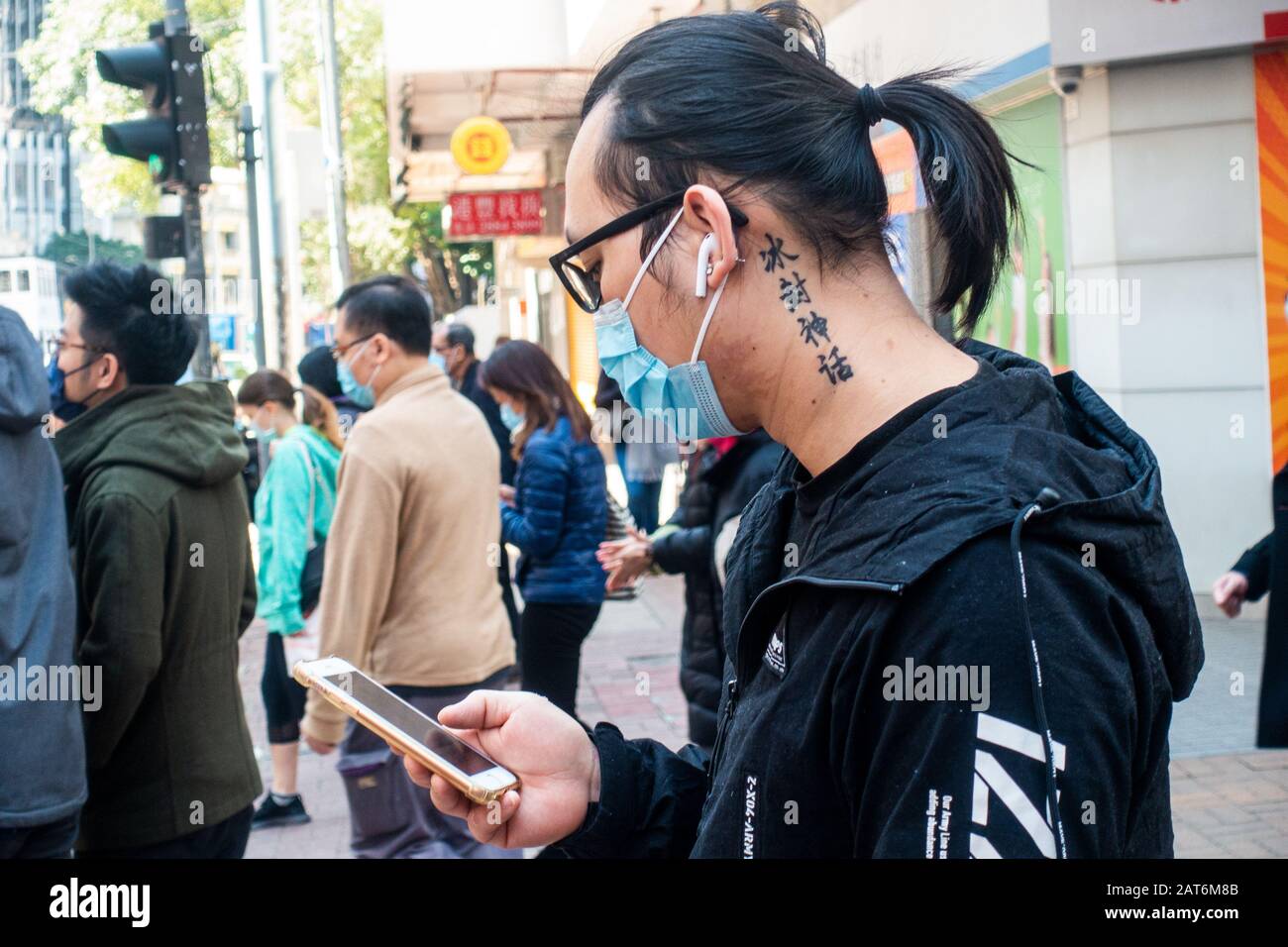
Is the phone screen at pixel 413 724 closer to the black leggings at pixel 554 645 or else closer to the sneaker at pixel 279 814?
the black leggings at pixel 554 645

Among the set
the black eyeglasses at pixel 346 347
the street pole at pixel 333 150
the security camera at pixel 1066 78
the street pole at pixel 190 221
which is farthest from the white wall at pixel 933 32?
the street pole at pixel 333 150

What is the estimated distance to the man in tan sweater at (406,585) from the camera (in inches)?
171

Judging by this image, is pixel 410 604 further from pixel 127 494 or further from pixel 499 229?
pixel 499 229

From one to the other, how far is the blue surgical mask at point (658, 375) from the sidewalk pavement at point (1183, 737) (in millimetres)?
2797

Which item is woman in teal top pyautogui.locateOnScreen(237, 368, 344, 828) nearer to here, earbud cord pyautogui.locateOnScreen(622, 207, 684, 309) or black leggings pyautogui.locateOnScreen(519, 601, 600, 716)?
black leggings pyautogui.locateOnScreen(519, 601, 600, 716)

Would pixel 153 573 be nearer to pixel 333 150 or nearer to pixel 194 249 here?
pixel 194 249

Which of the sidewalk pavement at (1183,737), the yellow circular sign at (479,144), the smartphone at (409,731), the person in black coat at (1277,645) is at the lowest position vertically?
the sidewalk pavement at (1183,737)

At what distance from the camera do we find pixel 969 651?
49.6 inches

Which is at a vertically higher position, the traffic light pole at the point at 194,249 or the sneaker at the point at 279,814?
the traffic light pole at the point at 194,249

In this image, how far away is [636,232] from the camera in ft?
5.58

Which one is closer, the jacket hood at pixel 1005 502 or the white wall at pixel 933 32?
the jacket hood at pixel 1005 502

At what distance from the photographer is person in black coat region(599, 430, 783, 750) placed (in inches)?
173

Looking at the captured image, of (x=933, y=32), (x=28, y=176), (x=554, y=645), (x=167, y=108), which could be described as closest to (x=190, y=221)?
(x=167, y=108)

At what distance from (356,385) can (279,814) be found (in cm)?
201
